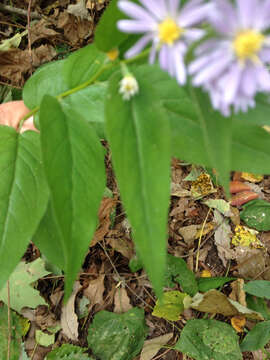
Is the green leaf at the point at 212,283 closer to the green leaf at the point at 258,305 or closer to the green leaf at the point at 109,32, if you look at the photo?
the green leaf at the point at 258,305

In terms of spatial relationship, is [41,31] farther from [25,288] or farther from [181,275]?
[181,275]

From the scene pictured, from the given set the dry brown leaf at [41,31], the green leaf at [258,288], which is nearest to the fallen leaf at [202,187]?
the green leaf at [258,288]

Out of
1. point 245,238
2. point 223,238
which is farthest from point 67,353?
point 245,238

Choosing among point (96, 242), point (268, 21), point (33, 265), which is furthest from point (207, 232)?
point (268, 21)

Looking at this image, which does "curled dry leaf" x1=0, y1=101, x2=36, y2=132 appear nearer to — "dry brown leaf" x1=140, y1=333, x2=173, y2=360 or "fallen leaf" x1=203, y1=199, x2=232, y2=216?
"fallen leaf" x1=203, y1=199, x2=232, y2=216

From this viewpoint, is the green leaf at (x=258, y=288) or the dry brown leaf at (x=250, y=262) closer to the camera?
the green leaf at (x=258, y=288)
